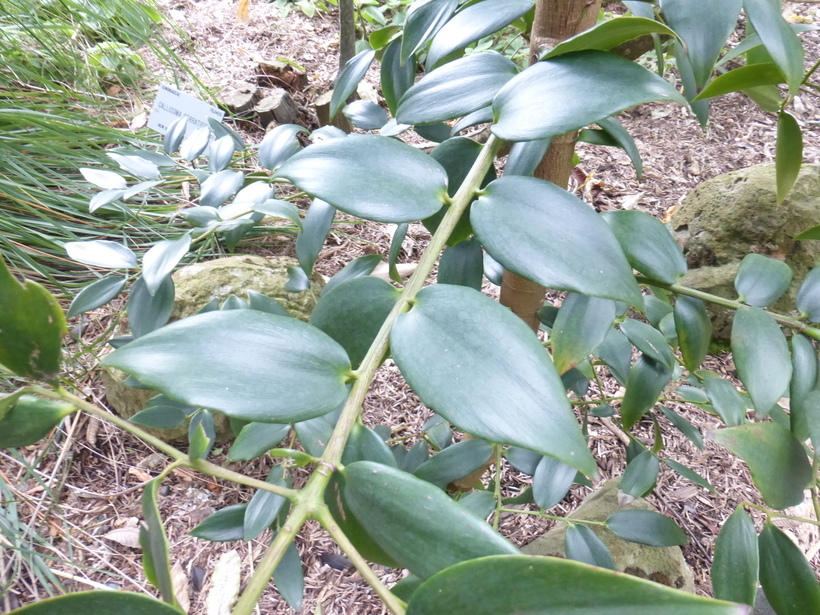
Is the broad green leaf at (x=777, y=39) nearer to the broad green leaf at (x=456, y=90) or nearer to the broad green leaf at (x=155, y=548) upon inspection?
the broad green leaf at (x=456, y=90)

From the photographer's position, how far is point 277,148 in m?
0.67

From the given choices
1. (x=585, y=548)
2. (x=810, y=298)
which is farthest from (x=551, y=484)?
(x=810, y=298)

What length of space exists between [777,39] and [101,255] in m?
0.61

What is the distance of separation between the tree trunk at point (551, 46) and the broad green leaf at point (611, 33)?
10 cm

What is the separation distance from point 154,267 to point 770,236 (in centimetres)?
129

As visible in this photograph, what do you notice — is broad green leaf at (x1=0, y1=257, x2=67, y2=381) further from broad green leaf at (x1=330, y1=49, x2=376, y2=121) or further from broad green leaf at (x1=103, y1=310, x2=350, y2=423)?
broad green leaf at (x1=330, y1=49, x2=376, y2=121)

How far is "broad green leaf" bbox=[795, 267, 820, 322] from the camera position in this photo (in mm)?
436

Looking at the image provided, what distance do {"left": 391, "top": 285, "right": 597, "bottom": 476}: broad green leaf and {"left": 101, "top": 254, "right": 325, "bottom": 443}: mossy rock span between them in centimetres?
81

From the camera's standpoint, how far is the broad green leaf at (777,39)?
32 centimetres

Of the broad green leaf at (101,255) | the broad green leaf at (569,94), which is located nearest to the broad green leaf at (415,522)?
the broad green leaf at (569,94)

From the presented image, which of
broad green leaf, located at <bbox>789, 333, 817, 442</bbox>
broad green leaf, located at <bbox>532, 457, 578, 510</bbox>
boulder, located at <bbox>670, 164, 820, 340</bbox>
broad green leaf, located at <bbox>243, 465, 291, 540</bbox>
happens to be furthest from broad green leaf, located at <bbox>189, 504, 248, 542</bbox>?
boulder, located at <bbox>670, 164, 820, 340</bbox>

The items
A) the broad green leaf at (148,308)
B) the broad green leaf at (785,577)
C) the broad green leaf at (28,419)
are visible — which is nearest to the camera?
the broad green leaf at (28,419)

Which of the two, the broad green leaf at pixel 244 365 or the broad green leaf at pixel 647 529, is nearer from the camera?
the broad green leaf at pixel 244 365

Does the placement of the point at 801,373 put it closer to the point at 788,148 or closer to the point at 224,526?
the point at 788,148
